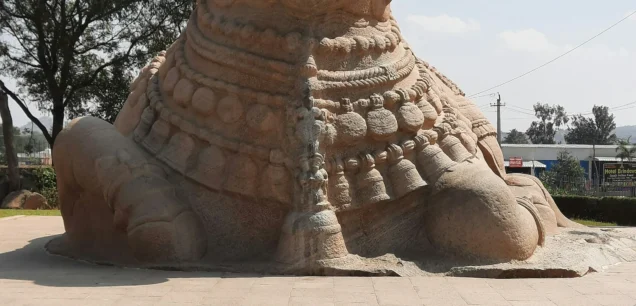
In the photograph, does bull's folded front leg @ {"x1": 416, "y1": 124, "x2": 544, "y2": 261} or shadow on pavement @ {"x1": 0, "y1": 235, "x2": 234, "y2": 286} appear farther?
bull's folded front leg @ {"x1": 416, "y1": 124, "x2": 544, "y2": 261}

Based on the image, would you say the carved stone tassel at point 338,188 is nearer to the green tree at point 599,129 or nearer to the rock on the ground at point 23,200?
the rock on the ground at point 23,200

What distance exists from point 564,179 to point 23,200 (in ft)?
49.6

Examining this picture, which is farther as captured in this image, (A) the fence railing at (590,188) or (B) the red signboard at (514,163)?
(B) the red signboard at (514,163)

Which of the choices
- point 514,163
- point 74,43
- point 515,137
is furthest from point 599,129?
point 74,43

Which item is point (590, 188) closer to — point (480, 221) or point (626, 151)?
point (480, 221)

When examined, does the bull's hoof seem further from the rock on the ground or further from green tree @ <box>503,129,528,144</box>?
green tree @ <box>503,129,528,144</box>

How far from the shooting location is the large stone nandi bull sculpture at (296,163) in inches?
190

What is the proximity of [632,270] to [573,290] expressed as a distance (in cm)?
109

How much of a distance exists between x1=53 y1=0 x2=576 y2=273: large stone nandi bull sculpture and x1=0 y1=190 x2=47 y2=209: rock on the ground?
11.8 meters

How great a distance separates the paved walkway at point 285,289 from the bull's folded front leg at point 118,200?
0.27 m

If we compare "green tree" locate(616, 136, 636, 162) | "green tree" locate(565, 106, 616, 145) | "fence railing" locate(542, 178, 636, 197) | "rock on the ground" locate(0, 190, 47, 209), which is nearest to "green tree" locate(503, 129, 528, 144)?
"green tree" locate(565, 106, 616, 145)

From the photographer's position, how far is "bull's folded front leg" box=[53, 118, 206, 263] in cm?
490

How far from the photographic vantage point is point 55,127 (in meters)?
17.8

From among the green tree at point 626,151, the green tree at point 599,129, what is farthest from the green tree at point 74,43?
the green tree at point 599,129
